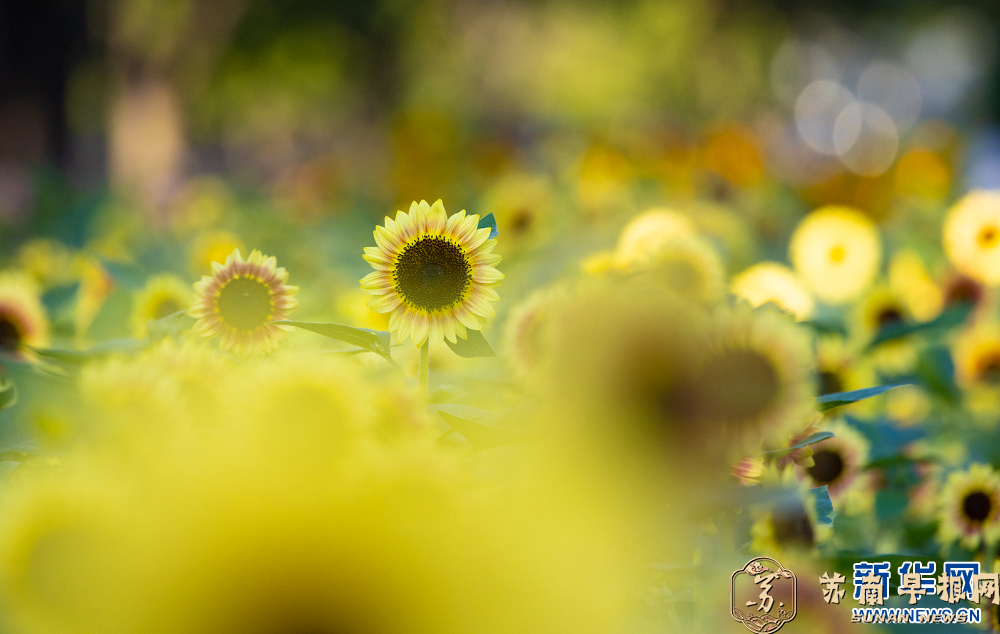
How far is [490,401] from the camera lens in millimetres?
→ 973

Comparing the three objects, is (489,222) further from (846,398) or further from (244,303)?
(846,398)

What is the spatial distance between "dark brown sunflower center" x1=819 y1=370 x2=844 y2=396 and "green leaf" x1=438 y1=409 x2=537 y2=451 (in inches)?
34.8

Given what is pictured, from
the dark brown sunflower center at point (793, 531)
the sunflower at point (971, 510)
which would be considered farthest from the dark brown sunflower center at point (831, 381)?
the dark brown sunflower center at point (793, 531)

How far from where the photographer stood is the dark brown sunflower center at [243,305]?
2.84 ft

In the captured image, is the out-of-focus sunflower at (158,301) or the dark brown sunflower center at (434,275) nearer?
the dark brown sunflower center at (434,275)

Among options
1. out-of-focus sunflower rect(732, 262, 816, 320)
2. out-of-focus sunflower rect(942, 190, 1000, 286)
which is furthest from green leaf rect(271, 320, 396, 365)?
out-of-focus sunflower rect(942, 190, 1000, 286)

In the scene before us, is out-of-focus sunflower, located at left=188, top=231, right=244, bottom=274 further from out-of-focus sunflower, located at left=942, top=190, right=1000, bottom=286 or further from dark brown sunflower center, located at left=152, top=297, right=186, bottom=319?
out-of-focus sunflower, located at left=942, top=190, right=1000, bottom=286

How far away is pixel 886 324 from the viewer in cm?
182

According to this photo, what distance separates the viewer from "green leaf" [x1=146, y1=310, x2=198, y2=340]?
90 centimetres

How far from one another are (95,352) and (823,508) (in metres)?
0.80

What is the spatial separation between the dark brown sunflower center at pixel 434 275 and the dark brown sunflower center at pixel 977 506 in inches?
35.3

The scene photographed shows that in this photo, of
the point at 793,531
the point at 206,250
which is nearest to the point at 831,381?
the point at 793,531

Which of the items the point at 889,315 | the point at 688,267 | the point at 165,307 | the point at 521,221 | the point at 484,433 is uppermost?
the point at 521,221

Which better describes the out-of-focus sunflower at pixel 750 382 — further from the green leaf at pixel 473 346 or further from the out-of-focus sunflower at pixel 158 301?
the out-of-focus sunflower at pixel 158 301
